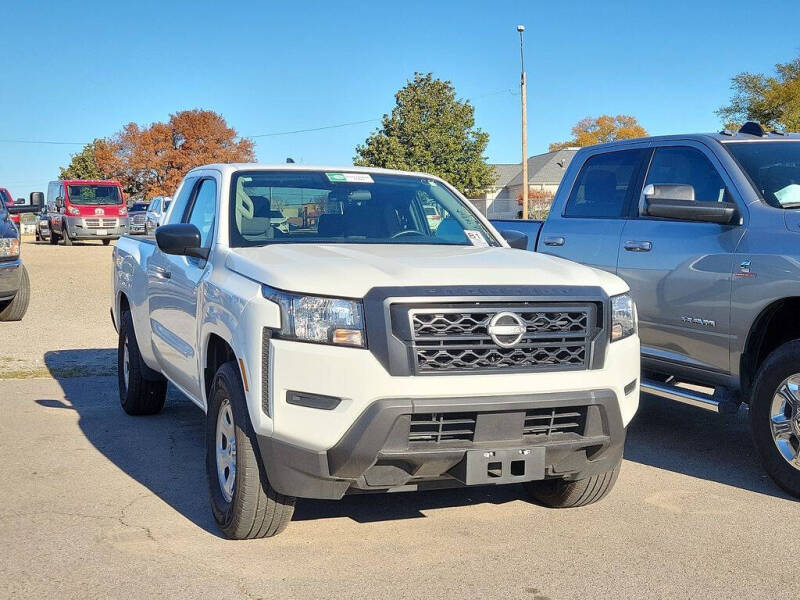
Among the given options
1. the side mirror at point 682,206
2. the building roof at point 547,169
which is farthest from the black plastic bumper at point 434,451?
the building roof at point 547,169

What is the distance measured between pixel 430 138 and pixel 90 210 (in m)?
24.9

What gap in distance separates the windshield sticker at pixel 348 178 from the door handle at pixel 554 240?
6.58 ft

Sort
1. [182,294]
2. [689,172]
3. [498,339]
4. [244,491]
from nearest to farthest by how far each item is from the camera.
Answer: [498,339] → [244,491] → [182,294] → [689,172]

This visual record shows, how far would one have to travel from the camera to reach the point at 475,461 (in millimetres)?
4188

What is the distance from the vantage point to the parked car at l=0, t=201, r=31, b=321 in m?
13.3

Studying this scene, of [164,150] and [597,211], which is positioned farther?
[164,150]

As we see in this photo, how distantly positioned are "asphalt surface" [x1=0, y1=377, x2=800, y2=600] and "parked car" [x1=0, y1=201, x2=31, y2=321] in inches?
290

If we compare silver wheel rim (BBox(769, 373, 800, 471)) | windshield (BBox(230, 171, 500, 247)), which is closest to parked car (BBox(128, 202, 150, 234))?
windshield (BBox(230, 171, 500, 247))

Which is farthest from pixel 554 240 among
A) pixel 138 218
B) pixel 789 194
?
pixel 138 218

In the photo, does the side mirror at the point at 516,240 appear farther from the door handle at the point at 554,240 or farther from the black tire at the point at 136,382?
the black tire at the point at 136,382

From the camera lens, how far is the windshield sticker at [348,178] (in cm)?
595

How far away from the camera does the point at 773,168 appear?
20.5 ft

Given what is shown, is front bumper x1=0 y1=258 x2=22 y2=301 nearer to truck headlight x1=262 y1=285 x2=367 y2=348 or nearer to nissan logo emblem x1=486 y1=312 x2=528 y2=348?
truck headlight x1=262 y1=285 x2=367 y2=348

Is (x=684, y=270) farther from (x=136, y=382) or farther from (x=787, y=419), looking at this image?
(x=136, y=382)
